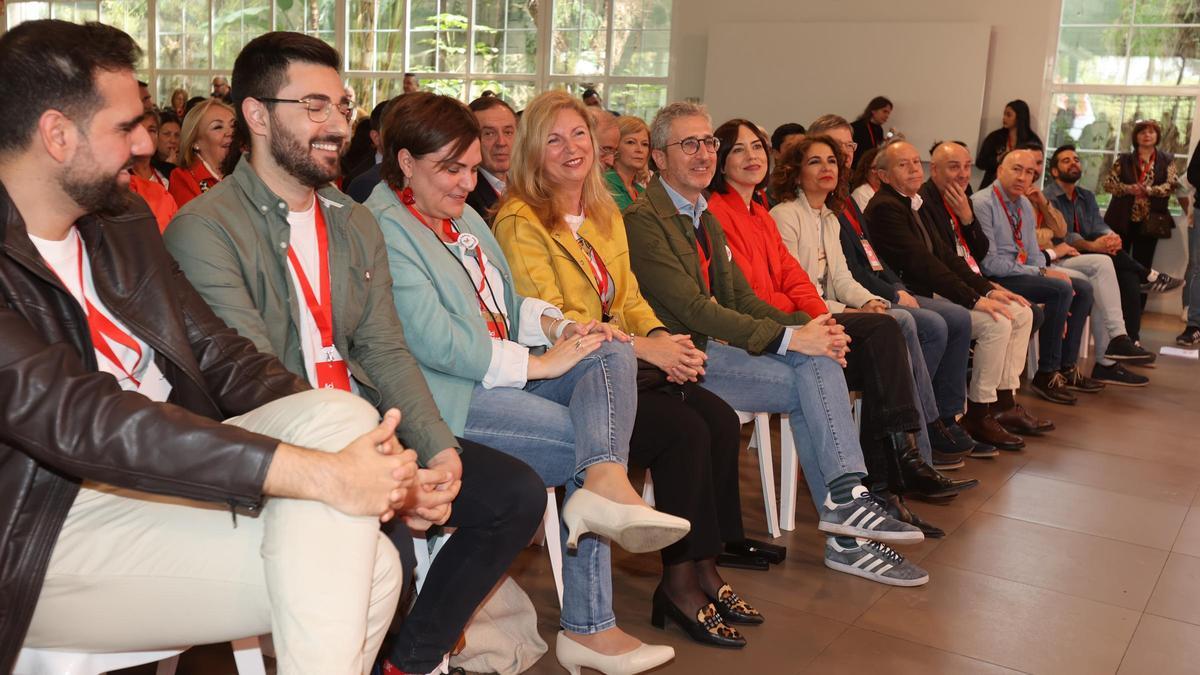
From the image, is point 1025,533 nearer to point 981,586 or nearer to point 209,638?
point 981,586

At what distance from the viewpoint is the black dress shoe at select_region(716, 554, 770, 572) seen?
2.95m

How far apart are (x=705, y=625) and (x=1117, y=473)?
2.40 m

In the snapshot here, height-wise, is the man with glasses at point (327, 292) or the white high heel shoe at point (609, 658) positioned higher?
the man with glasses at point (327, 292)

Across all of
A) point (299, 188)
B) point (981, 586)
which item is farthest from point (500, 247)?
point (981, 586)

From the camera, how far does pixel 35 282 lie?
146 cm

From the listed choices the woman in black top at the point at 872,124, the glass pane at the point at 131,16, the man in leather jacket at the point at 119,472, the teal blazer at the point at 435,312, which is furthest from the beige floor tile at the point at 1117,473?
the glass pane at the point at 131,16

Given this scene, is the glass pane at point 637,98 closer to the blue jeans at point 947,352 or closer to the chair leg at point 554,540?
the blue jeans at point 947,352

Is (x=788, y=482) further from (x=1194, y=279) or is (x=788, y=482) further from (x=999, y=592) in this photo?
(x=1194, y=279)

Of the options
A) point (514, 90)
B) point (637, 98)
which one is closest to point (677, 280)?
point (637, 98)

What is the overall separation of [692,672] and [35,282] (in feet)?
5.03

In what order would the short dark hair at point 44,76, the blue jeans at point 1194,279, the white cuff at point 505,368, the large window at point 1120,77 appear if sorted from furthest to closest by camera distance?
the large window at point 1120,77
the blue jeans at point 1194,279
the white cuff at point 505,368
the short dark hair at point 44,76

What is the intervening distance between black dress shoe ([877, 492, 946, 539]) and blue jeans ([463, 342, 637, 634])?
1244 mm

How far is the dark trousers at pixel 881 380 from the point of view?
340 centimetres

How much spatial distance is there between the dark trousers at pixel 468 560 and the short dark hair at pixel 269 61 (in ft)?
2.74
